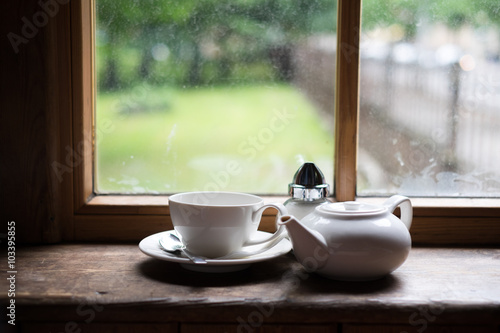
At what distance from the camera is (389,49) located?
46.8 inches

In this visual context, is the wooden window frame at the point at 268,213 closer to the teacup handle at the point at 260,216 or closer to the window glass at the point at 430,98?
the window glass at the point at 430,98

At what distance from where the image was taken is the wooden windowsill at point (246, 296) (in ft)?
2.69

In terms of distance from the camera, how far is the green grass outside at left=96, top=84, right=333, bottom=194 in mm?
1204

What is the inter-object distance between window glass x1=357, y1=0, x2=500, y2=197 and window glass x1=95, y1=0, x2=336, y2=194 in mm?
98

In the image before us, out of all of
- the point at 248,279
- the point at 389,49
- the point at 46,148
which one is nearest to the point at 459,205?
the point at 389,49

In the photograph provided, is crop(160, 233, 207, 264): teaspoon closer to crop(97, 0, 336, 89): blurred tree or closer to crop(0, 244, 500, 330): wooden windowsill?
crop(0, 244, 500, 330): wooden windowsill

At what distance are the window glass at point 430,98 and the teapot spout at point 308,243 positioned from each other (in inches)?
14.7

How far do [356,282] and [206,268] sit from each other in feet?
0.85

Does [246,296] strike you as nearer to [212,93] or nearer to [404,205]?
[404,205]

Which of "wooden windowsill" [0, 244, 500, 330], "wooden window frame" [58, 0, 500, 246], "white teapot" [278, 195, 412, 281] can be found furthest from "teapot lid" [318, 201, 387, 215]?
"wooden window frame" [58, 0, 500, 246]

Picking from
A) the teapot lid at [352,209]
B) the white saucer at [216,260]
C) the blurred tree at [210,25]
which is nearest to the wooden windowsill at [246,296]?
the white saucer at [216,260]

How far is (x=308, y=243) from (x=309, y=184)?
0.19m

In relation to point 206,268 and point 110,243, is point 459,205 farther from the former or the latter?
point 110,243

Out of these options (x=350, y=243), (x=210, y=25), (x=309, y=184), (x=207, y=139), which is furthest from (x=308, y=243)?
(x=210, y=25)
